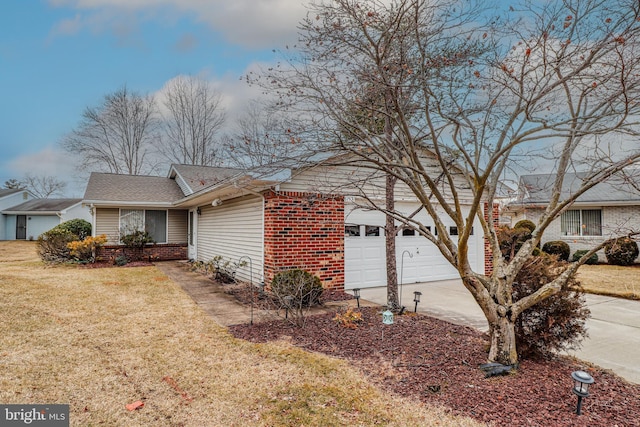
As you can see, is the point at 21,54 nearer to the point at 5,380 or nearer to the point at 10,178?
the point at 5,380

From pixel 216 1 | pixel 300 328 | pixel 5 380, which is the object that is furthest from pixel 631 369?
pixel 216 1

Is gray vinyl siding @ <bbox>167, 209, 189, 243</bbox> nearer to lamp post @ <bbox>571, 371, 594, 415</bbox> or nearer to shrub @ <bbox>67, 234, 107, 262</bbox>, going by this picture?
shrub @ <bbox>67, 234, 107, 262</bbox>

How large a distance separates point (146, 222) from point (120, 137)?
1535 cm

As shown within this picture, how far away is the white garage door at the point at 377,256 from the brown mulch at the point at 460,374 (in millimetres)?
3374

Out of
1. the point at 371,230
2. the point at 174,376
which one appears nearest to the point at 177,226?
the point at 371,230

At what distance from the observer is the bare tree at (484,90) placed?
12.1 feet

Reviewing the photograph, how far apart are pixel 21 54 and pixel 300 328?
14.3m

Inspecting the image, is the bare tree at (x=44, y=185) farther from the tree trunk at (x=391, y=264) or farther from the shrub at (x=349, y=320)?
the shrub at (x=349, y=320)

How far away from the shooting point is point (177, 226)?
55.8 ft

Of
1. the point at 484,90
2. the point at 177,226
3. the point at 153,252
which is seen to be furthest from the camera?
the point at 177,226

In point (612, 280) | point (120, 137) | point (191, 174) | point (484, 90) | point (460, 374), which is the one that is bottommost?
point (612, 280)

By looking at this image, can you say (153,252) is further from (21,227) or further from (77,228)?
(21,227)

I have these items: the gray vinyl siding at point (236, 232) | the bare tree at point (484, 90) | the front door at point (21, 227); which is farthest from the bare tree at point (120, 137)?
the bare tree at point (484, 90)

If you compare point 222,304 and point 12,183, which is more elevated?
point 12,183
